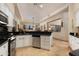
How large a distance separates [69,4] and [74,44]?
63 centimetres

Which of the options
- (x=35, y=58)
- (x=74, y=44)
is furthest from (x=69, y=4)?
(x=35, y=58)

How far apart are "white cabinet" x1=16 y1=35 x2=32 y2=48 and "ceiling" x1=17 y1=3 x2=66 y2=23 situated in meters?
0.31

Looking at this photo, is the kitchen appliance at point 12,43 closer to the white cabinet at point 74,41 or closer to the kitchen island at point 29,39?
the kitchen island at point 29,39

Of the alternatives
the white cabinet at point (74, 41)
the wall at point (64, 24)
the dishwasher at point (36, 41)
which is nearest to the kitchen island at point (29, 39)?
the dishwasher at point (36, 41)

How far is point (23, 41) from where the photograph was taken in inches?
69.6

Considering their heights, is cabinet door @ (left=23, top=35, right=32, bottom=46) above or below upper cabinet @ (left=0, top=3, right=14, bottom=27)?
below

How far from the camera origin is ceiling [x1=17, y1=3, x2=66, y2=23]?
1604 millimetres

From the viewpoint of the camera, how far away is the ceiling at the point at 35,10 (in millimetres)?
1604

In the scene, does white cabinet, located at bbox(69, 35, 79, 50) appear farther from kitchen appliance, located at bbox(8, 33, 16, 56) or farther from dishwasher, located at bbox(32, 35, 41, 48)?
kitchen appliance, located at bbox(8, 33, 16, 56)

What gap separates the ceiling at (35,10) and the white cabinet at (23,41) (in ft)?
1.03

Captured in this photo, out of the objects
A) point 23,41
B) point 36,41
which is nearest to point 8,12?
point 23,41

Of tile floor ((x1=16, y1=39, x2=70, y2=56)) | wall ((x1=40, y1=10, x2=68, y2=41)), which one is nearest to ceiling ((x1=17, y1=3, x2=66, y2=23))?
wall ((x1=40, y1=10, x2=68, y2=41))

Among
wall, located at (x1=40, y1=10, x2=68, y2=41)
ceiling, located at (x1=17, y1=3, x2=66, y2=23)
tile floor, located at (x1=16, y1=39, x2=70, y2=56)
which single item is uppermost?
ceiling, located at (x1=17, y1=3, x2=66, y2=23)

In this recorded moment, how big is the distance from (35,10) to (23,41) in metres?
0.57
